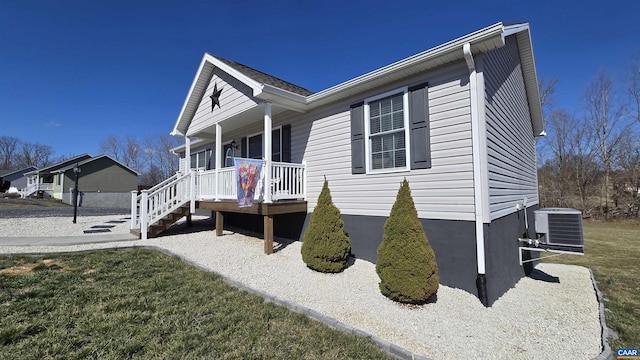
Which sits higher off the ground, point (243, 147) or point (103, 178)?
point (243, 147)

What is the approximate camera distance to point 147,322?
330 centimetres

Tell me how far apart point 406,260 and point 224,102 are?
707cm

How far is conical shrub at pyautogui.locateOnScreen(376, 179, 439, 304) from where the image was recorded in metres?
4.12

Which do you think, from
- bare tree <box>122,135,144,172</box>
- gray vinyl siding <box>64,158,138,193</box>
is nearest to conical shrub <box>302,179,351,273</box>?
gray vinyl siding <box>64,158,138,193</box>

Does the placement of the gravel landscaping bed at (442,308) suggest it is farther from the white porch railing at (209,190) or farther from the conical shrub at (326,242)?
the white porch railing at (209,190)

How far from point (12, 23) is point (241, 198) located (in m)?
11.4

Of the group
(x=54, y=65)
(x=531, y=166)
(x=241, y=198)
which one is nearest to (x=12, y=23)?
(x=54, y=65)

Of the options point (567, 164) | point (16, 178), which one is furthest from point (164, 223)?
point (16, 178)

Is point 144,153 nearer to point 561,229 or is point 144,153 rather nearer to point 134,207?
point 134,207

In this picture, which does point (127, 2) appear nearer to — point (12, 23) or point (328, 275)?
point (12, 23)

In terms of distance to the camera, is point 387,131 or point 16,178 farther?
point 16,178

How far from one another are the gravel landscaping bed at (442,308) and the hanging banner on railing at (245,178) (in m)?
1.32

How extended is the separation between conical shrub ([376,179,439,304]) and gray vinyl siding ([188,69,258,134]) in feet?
15.9

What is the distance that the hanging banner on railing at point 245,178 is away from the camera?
657 cm
